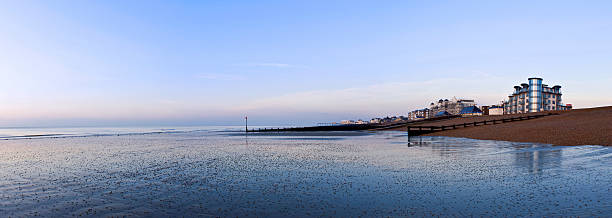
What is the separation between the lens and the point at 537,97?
105 meters

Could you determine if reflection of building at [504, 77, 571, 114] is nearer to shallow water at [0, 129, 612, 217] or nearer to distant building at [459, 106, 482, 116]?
distant building at [459, 106, 482, 116]

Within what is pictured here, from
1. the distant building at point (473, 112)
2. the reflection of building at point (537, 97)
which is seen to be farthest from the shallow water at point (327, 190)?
the distant building at point (473, 112)

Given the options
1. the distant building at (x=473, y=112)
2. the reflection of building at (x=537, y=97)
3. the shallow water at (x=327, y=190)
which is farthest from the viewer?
the distant building at (x=473, y=112)

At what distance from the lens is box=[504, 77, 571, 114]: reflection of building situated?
344 ft

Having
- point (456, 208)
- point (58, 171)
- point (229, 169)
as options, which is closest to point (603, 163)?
point (456, 208)

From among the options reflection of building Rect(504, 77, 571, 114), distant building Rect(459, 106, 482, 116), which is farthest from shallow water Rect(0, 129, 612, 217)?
distant building Rect(459, 106, 482, 116)

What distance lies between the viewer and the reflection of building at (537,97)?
105 meters

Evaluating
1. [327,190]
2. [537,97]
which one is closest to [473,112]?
[537,97]

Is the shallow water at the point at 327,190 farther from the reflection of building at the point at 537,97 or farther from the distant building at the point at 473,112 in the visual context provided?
the distant building at the point at 473,112

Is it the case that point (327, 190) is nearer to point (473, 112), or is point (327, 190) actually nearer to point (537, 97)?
point (537, 97)

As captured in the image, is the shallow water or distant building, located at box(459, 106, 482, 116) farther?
distant building, located at box(459, 106, 482, 116)

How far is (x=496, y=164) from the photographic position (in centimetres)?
1736

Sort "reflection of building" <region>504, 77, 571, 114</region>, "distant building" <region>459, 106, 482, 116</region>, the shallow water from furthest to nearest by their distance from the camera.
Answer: "distant building" <region>459, 106, 482, 116</region>
"reflection of building" <region>504, 77, 571, 114</region>
the shallow water

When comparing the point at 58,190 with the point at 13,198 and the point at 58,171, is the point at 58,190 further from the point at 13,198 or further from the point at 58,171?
the point at 58,171
